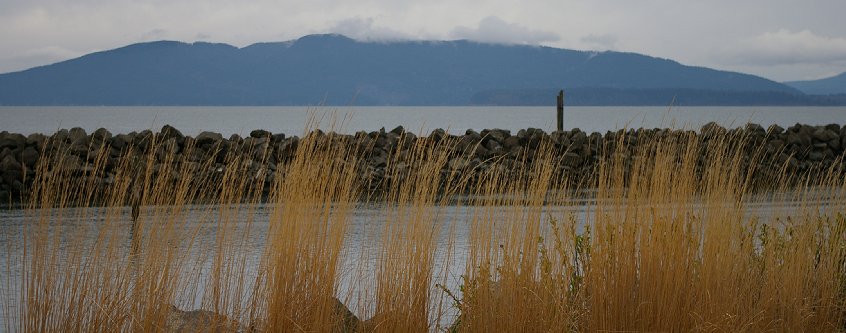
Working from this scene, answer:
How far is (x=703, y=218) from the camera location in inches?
198

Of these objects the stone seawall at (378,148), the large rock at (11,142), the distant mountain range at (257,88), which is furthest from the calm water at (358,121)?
the distant mountain range at (257,88)

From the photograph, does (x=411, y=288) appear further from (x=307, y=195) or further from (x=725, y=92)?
(x=725, y=92)

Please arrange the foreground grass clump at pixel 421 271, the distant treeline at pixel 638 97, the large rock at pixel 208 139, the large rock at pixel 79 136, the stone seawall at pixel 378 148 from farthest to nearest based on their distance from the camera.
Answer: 1. the distant treeline at pixel 638 97
2. the large rock at pixel 208 139
3. the large rock at pixel 79 136
4. the stone seawall at pixel 378 148
5. the foreground grass clump at pixel 421 271

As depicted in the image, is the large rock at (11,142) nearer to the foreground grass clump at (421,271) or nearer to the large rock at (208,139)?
the large rock at (208,139)

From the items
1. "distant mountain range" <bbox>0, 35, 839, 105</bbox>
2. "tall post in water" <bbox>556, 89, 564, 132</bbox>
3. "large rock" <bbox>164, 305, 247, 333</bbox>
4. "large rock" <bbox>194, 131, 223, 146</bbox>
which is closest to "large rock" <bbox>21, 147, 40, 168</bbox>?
"large rock" <bbox>194, 131, 223, 146</bbox>

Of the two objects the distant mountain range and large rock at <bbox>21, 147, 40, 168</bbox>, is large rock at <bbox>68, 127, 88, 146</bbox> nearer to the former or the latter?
large rock at <bbox>21, 147, 40, 168</bbox>

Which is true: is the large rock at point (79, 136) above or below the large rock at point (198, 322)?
above

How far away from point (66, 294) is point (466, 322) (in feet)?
6.68

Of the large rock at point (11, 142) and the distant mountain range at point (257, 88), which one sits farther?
the distant mountain range at point (257, 88)

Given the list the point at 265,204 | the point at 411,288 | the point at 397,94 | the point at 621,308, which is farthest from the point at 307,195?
the point at 397,94

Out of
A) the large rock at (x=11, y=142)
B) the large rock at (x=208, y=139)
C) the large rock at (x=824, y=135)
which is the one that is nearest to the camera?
the large rock at (x=11, y=142)

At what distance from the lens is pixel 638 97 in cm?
16862

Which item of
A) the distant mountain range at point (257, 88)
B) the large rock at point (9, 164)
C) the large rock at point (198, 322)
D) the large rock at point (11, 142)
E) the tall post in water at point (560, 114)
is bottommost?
the large rock at point (198, 322)

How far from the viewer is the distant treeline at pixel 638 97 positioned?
16838 cm
